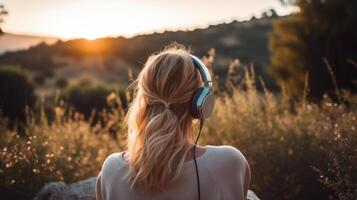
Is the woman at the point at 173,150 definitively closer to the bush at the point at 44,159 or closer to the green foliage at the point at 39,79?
the bush at the point at 44,159

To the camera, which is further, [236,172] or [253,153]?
[253,153]

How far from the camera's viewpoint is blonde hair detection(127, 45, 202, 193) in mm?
2752

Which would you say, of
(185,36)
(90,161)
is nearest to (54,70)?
(185,36)

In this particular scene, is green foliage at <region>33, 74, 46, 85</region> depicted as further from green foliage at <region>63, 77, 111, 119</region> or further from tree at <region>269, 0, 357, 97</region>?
tree at <region>269, 0, 357, 97</region>

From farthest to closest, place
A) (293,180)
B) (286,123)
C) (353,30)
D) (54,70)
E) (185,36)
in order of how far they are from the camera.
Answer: (185,36), (54,70), (353,30), (286,123), (293,180)

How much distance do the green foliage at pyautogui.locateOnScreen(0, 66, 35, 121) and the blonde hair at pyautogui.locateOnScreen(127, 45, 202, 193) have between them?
11371 mm

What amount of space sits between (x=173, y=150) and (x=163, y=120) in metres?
0.15

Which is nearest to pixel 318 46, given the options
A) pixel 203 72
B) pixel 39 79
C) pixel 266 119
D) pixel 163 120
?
pixel 266 119

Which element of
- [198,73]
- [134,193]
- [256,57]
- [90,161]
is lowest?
[256,57]

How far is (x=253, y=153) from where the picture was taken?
21.0 ft

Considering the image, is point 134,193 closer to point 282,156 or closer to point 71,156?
point 282,156

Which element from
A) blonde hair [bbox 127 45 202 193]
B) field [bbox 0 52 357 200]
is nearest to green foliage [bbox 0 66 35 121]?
field [bbox 0 52 357 200]

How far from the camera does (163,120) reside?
280cm

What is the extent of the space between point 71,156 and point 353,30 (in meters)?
8.37
